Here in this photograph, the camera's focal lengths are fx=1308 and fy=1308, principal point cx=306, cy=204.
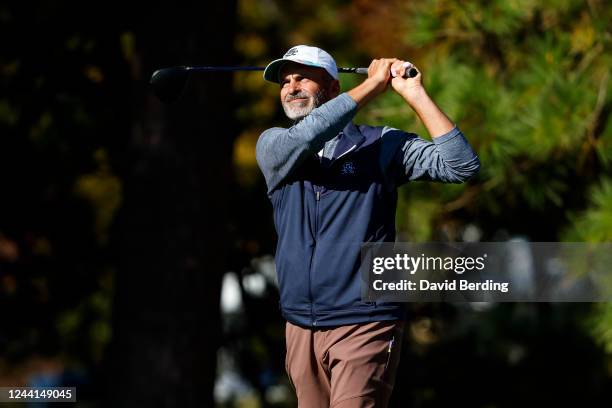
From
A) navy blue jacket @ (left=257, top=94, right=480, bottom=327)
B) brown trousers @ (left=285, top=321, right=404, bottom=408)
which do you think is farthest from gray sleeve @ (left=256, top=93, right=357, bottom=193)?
brown trousers @ (left=285, top=321, right=404, bottom=408)

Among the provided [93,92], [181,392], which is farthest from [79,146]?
[181,392]

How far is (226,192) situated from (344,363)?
3032 mm

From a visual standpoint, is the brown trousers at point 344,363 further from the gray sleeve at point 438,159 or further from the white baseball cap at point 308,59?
the white baseball cap at point 308,59

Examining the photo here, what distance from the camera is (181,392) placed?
21.3 feet

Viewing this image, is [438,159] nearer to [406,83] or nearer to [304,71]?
[406,83]

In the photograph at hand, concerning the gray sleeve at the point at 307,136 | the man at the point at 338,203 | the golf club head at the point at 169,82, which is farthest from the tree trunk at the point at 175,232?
the gray sleeve at the point at 307,136

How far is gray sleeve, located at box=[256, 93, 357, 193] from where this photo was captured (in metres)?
3.73

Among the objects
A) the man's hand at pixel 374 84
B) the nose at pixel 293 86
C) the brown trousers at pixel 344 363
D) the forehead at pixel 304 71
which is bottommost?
the brown trousers at pixel 344 363

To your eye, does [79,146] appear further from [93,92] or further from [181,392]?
[181,392]

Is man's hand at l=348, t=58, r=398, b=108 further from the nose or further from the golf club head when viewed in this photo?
the golf club head

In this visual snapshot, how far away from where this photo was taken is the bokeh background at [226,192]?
6.51 meters

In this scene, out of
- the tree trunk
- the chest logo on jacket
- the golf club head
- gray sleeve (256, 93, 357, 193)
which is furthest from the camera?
Answer: the tree trunk

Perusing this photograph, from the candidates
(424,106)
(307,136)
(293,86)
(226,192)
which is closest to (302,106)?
(293,86)

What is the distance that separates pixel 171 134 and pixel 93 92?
59.8 inches
